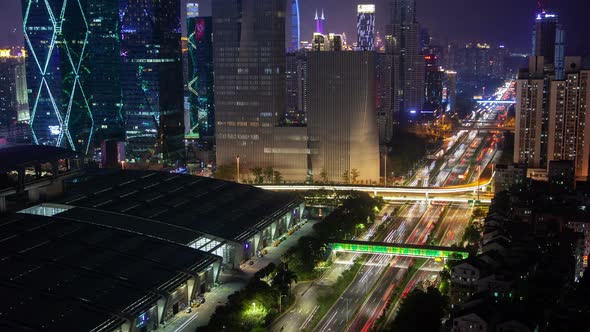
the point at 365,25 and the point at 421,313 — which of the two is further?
the point at 365,25

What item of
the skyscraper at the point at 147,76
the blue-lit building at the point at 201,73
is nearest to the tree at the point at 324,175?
the skyscraper at the point at 147,76

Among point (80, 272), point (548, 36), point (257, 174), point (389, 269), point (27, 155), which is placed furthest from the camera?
point (548, 36)

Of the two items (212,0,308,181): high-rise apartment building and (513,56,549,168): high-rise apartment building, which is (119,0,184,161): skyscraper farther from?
(513,56,549,168): high-rise apartment building

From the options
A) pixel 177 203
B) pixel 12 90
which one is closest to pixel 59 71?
pixel 12 90

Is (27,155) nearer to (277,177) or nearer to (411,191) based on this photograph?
(277,177)

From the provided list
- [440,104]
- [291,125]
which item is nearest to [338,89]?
[291,125]

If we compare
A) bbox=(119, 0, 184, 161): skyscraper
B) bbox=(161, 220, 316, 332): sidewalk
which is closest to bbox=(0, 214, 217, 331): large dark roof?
bbox=(161, 220, 316, 332): sidewalk

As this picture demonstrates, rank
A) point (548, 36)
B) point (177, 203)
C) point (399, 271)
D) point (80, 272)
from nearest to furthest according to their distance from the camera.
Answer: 1. point (80, 272)
2. point (399, 271)
3. point (177, 203)
4. point (548, 36)
